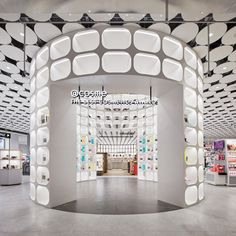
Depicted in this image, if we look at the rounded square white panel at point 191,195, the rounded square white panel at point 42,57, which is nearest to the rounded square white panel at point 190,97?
the rounded square white panel at point 191,195

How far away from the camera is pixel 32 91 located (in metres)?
7.16

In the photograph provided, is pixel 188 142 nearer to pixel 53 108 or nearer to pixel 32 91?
pixel 53 108

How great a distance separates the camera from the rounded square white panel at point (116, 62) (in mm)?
5789

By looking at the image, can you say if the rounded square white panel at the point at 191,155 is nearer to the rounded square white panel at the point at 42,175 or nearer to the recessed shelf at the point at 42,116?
the rounded square white panel at the point at 42,175

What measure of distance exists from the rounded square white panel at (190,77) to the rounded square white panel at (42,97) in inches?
151

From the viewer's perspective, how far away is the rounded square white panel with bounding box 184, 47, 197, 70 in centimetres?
661

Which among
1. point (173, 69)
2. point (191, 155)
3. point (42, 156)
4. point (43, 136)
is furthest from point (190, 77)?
point (42, 156)

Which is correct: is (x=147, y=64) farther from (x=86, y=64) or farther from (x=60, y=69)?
(x=60, y=69)

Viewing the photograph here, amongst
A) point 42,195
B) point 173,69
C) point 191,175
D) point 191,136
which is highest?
point 173,69

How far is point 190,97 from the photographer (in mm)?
6766

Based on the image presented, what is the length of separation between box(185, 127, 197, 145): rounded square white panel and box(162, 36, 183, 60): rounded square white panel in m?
1.99

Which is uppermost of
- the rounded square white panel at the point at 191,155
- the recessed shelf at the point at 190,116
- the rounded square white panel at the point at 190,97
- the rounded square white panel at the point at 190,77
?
the rounded square white panel at the point at 190,77

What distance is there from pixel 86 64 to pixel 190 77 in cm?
295

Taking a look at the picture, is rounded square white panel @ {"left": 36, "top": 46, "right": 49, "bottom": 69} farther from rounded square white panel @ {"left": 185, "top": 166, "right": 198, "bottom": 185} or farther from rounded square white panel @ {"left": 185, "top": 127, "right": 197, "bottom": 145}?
rounded square white panel @ {"left": 185, "top": 166, "right": 198, "bottom": 185}
